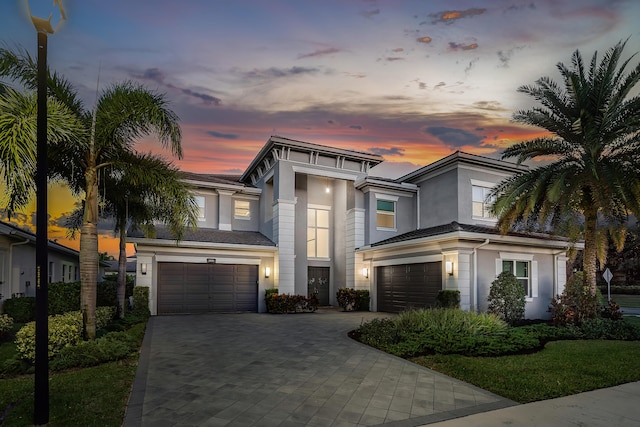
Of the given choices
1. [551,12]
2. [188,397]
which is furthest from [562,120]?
[188,397]

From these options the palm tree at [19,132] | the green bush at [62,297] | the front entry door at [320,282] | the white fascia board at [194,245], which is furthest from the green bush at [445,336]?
the green bush at [62,297]

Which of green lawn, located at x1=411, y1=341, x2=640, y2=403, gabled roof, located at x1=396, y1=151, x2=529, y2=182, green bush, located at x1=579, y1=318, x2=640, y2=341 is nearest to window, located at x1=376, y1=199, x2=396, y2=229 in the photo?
gabled roof, located at x1=396, y1=151, x2=529, y2=182

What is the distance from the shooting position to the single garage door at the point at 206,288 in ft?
57.5

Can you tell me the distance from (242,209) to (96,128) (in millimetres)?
12703

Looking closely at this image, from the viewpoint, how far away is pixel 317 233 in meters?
22.3

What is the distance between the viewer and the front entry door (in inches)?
864

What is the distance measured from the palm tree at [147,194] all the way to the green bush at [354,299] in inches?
362

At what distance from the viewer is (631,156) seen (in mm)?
12148

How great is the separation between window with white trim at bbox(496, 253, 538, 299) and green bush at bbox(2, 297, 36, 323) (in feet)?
57.5

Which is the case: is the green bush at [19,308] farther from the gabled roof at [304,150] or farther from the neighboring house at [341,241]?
the gabled roof at [304,150]

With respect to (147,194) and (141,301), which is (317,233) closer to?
(141,301)

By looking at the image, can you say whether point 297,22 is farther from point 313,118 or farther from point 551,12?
point 551,12

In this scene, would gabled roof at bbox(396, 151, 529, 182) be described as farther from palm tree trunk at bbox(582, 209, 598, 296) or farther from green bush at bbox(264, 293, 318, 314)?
green bush at bbox(264, 293, 318, 314)

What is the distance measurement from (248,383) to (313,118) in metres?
12.7
